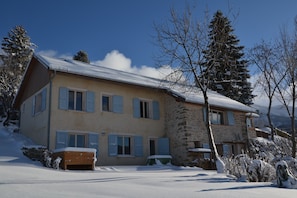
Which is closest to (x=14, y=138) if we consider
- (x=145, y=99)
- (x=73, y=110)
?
(x=73, y=110)

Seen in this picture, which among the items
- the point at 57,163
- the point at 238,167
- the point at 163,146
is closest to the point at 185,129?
the point at 163,146

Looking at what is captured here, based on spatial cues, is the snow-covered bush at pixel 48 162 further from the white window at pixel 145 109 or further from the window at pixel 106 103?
the white window at pixel 145 109

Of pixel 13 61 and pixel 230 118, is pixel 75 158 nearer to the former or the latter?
pixel 230 118

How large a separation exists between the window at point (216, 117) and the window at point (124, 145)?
5717 mm

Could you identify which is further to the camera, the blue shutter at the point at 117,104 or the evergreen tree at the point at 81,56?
the evergreen tree at the point at 81,56

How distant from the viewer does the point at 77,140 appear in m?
14.8

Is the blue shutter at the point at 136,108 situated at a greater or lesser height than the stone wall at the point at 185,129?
greater

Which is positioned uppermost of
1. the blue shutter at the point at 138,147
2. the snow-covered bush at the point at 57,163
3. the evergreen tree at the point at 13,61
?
the evergreen tree at the point at 13,61

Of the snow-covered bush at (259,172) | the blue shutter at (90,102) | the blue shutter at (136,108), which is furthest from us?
the blue shutter at (136,108)

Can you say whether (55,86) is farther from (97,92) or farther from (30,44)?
(30,44)

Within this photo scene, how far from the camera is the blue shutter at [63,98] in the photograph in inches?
568

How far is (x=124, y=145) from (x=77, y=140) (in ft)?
8.97

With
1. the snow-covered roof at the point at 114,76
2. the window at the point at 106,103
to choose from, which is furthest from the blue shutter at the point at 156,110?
the window at the point at 106,103

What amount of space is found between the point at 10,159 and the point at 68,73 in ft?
16.2
